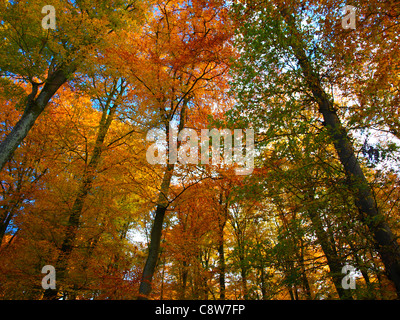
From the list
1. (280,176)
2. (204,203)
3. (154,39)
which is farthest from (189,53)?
(204,203)

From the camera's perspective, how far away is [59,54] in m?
7.14

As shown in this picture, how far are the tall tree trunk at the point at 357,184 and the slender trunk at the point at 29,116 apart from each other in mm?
7023

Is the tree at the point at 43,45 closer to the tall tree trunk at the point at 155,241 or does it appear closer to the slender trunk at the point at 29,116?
the slender trunk at the point at 29,116

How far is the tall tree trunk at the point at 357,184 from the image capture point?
3.98m

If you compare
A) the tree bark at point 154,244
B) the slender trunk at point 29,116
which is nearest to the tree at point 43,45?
the slender trunk at point 29,116

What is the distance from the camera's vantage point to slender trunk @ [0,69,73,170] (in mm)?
6145

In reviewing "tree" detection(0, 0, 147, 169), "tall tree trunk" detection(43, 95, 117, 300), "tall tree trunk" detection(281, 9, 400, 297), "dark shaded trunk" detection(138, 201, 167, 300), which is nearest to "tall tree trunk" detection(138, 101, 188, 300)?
"dark shaded trunk" detection(138, 201, 167, 300)

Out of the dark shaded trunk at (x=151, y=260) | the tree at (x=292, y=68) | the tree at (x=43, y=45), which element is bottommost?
the dark shaded trunk at (x=151, y=260)

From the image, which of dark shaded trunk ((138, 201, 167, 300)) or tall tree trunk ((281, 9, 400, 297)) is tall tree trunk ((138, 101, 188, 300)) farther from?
tall tree trunk ((281, 9, 400, 297))

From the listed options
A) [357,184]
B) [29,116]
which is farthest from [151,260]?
[357,184]

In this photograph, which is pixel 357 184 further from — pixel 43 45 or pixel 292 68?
pixel 43 45

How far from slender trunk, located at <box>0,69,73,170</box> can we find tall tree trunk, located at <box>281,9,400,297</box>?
702 centimetres
